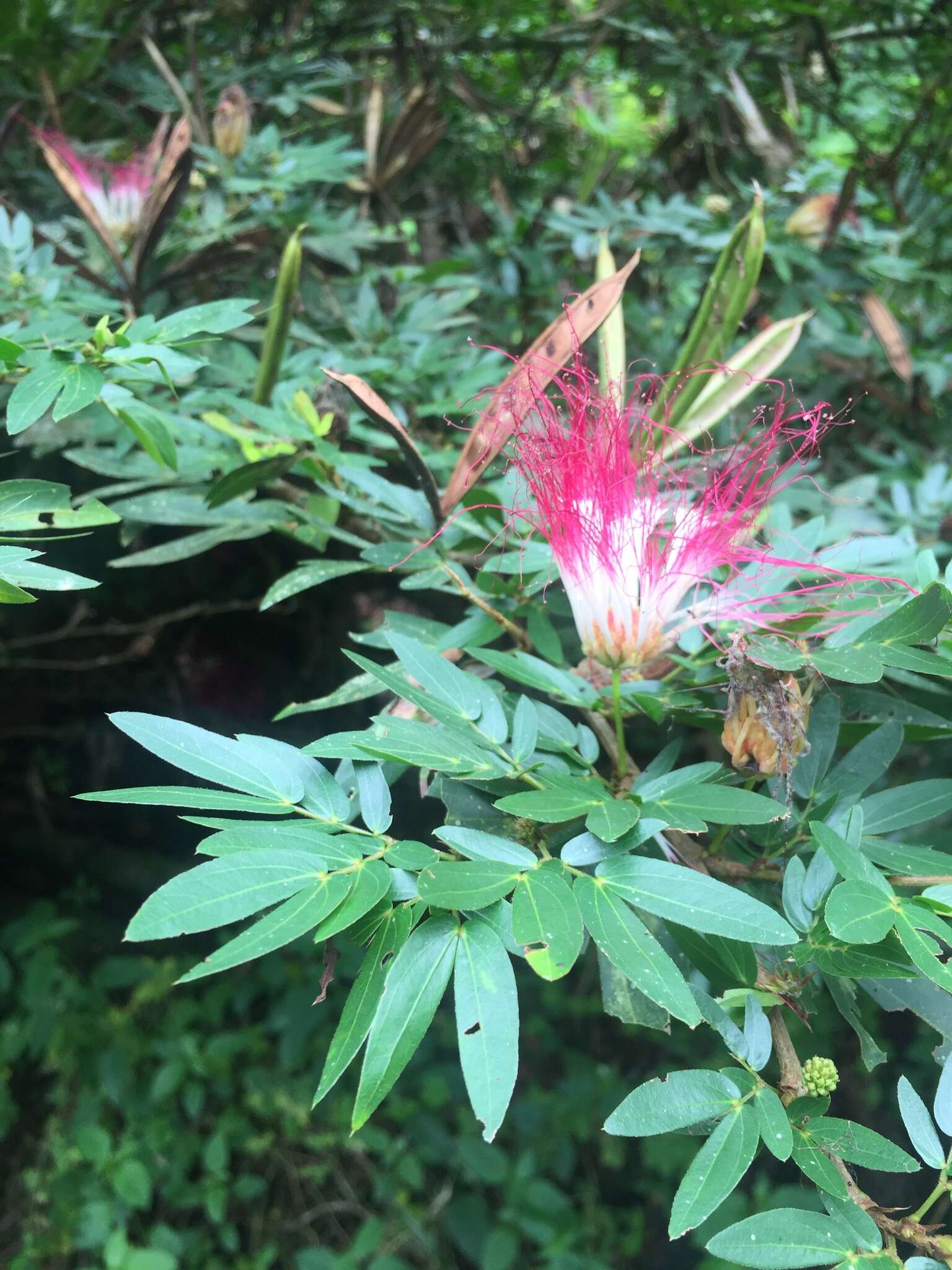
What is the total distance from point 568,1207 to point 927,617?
5.70ft

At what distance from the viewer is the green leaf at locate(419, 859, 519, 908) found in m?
0.50

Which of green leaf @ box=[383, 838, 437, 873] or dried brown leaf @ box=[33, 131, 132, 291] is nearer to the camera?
green leaf @ box=[383, 838, 437, 873]

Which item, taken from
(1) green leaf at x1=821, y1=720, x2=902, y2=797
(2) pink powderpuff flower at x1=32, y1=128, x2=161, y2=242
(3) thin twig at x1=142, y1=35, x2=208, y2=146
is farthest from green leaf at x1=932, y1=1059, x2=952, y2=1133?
(2) pink powderpuff flower at x1=32, y1=128, x2=161, y2=242

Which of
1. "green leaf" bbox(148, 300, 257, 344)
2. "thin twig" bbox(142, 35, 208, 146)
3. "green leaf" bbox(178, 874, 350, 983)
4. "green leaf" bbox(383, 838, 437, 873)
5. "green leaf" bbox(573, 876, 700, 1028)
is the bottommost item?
"green leaf" bbox(573, 876, 700, 1028)

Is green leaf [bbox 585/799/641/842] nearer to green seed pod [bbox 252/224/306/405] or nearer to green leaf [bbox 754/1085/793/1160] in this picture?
green leaf [bbox 754/1085/793/1160]

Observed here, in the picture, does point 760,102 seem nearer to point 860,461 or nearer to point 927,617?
point 860,461

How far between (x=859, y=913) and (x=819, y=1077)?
0.13 meters

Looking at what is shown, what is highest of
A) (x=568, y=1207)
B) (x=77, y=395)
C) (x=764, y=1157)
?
(x=77, y=395)

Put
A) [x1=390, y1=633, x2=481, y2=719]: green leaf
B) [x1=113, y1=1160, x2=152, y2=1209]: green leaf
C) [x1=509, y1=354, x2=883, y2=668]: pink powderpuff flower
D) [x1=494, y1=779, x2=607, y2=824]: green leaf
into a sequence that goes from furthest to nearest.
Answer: [x1=113, y1=1160, x2=152, y2=1209]: green leaf < [x1=509, y1=354, x2=883, y2=668]: pink powderpuff flower < [x1=390, y1=633, x2=481, y2=719]: green leaf < [x1=494, y1=779, x2=607, y2=824]: green leaf

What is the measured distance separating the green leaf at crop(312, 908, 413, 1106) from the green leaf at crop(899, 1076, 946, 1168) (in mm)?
307

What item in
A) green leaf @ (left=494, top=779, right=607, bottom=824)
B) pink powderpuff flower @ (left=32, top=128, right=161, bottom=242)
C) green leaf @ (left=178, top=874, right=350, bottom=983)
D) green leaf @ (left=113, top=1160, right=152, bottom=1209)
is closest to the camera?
green leaf @ (left=178, top=874, right=350, bottom=983)

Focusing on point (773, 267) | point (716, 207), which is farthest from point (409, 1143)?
point (716, 207)

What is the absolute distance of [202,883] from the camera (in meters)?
0.48

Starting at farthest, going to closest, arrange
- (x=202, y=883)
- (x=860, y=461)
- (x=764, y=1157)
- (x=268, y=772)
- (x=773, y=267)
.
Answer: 1. (x=764, y=1157)
2. (x=860, y=461)
3. (x=773, y=267)
4. (x=268, y=772)
5. (x=202, y=883)
